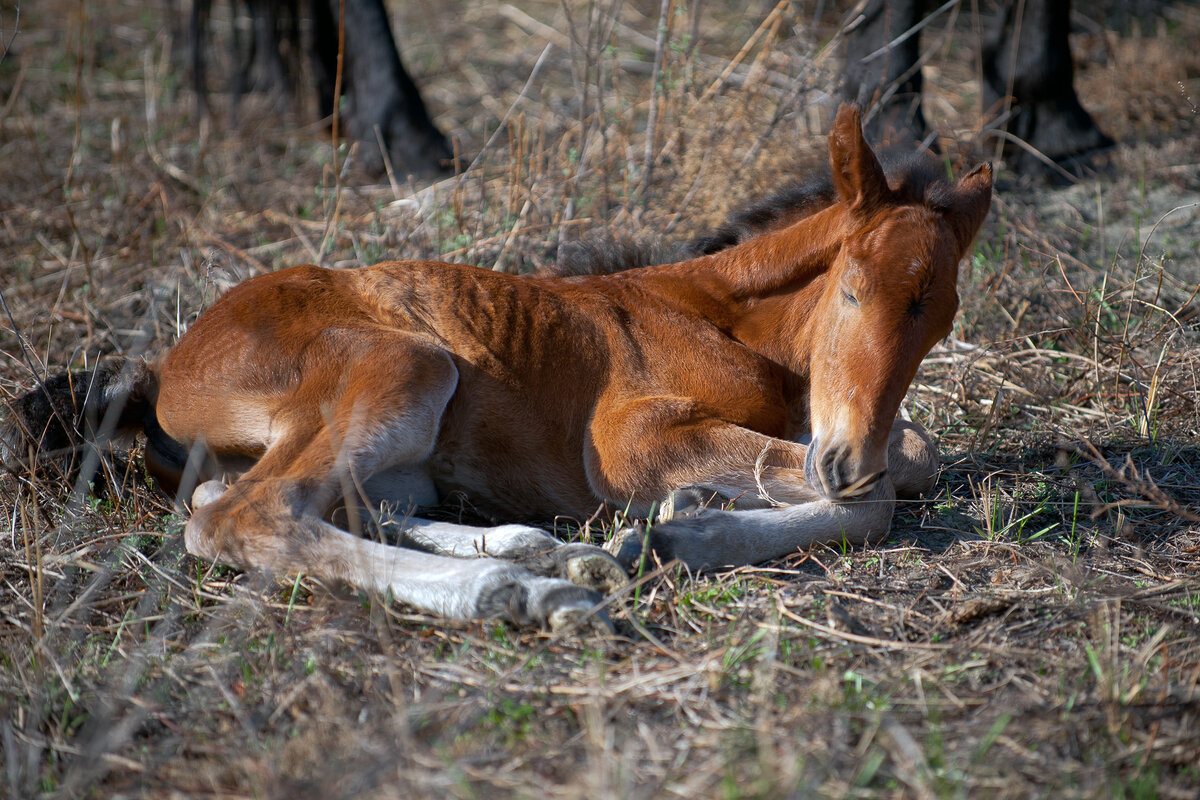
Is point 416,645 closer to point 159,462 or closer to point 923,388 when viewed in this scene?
point 159,462

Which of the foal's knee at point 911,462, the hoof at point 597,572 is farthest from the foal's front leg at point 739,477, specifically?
the hoof at point 597,572

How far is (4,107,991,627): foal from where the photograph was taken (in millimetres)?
3250

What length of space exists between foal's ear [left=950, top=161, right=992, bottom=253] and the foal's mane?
67 mm

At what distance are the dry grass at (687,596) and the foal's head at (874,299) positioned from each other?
43cm

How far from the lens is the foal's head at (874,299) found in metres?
3.26

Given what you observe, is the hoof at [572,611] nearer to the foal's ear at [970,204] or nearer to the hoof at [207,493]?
the hoof at [207,493]

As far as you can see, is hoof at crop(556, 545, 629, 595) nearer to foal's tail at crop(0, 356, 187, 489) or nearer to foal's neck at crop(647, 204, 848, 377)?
foal's neck at crop(647, 204, 848, 377)

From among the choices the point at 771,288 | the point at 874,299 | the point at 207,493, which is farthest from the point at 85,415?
the point at 874,299

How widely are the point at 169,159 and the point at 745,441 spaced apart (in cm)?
587

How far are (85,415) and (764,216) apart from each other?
2943mm

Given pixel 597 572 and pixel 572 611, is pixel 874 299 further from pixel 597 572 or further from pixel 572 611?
pixel 572 611

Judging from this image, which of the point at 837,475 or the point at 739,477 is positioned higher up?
the point at 837,475

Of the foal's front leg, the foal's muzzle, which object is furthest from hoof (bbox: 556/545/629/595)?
the foal's muzzle

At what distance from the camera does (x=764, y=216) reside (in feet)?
13.5
